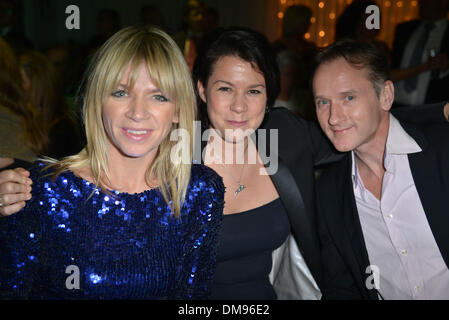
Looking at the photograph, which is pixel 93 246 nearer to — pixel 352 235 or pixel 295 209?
pixel 295 209

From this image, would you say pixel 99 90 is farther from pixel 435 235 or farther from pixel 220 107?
pixel 435 235

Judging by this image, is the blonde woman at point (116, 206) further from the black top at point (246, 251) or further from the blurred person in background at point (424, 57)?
the blurred person in background at point (424, 57)

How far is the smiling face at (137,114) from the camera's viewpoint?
166cm

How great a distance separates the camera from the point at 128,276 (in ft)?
5.50

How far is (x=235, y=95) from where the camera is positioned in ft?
6.97

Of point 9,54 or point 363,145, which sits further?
point 9,54

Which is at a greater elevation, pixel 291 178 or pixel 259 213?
pixel 291 178

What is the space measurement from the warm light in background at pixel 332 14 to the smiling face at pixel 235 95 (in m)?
5.35

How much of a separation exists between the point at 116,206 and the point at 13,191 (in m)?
0.39

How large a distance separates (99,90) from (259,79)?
82 cm

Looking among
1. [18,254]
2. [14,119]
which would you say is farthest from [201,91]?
[14,119]

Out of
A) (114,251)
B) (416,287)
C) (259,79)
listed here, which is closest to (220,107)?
(259,79)

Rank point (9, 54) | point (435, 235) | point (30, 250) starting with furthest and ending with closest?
point (9, 54) → point (435, 235) → point (30, 250)

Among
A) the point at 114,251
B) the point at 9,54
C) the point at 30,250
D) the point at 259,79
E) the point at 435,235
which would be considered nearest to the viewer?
the point at 30,250
